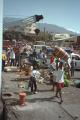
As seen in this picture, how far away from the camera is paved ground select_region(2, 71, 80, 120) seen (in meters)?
12.5

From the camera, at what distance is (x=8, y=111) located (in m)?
13.1

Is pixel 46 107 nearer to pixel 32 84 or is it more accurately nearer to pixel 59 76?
pixel 59 76

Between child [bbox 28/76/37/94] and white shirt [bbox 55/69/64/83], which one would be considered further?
child [bbox 28/76/37/94]

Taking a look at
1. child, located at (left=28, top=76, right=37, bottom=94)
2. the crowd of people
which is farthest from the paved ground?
the crowd of people

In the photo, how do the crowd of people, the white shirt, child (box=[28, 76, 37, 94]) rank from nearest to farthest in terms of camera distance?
the white shirt → the crowd of people → child (box=[28, 76, 37, 94])

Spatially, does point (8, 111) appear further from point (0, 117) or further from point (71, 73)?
point (71, 73)

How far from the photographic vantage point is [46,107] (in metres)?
13.9

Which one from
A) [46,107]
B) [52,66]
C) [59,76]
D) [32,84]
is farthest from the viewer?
[52,66]

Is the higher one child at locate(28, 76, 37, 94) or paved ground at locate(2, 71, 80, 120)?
child at locate(28, 76, 37, 94)

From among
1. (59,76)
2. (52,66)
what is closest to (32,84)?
(59,76)

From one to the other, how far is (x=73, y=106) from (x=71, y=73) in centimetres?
1006

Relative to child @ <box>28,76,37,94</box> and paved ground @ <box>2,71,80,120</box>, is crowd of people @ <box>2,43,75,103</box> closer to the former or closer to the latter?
child @ <box>28,76,37,94</box>

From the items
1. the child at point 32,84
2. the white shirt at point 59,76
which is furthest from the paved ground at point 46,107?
the white shirt at point 59,76

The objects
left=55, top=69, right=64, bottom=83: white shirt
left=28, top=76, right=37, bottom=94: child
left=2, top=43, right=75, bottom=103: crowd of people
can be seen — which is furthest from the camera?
left=28, top=76, right=37, bottom=94: child
